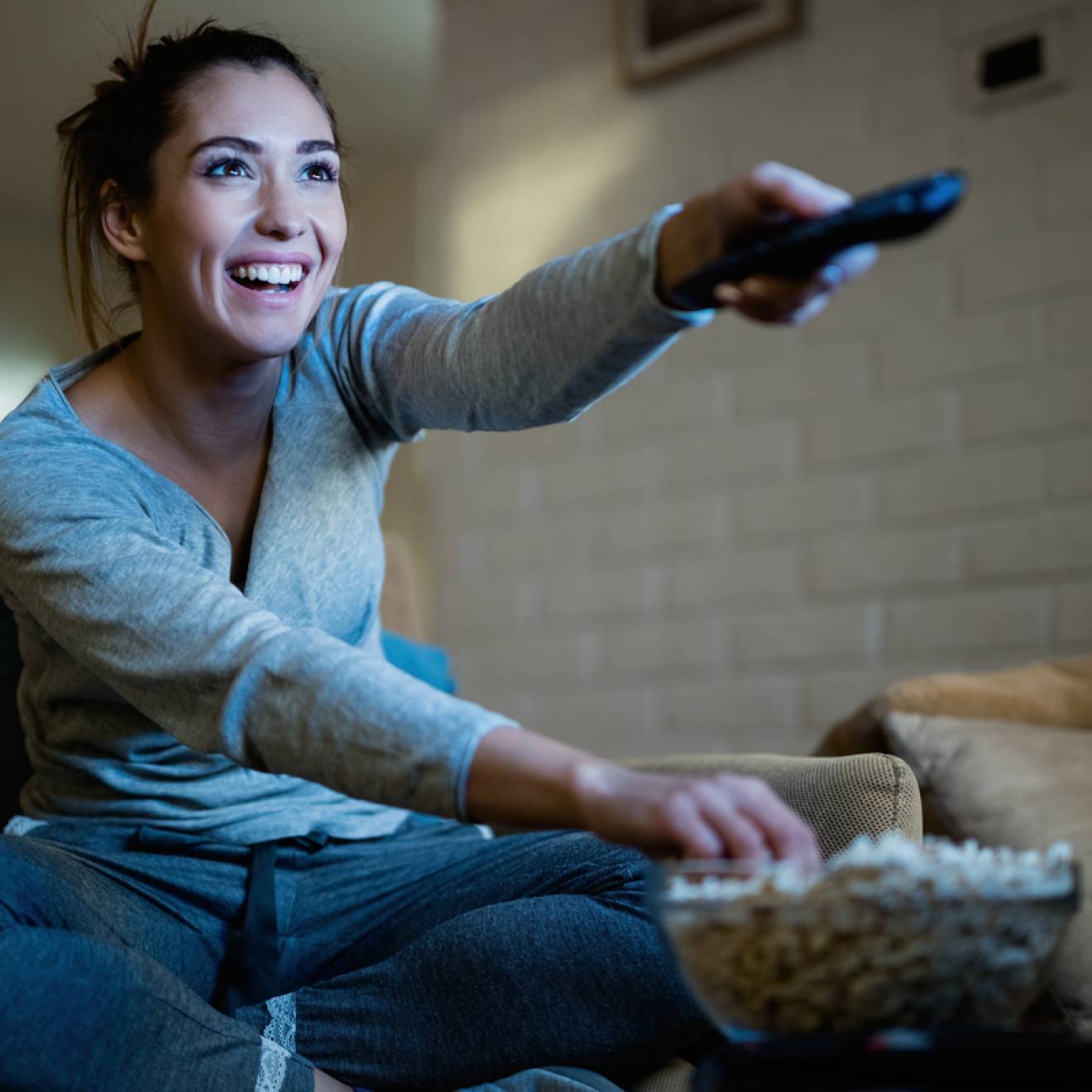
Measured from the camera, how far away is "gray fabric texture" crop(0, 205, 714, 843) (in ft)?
2.52

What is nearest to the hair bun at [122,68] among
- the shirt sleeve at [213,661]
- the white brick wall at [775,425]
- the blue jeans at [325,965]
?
the shirt sleeve at [213,661]

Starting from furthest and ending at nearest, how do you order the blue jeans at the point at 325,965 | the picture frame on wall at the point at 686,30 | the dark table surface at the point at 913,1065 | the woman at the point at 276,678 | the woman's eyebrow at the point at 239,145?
1. the picture frame on wall at the point at 686,30
2. the woman's eyebrow at the point at 239,145
3. the blue jeans at the point at 325,965
4. the woman at the point at 276,678
5. the dark table surface at the point at 913,1065

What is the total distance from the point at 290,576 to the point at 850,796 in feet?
Result: 1.68

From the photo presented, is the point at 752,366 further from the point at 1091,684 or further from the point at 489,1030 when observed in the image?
the point at 489,1030

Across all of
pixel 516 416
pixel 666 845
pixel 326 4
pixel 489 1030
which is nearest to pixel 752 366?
pixel 326 4

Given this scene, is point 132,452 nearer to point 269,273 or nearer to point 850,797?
point 269,273

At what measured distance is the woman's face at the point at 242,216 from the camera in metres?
1.19

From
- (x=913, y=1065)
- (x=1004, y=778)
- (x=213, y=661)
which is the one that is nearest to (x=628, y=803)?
(x=913, y=1065)

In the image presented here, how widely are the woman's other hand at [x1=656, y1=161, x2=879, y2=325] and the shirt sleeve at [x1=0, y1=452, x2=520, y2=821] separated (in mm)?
274

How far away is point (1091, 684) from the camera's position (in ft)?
5.27

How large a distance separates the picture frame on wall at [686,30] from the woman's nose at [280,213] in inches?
58.4

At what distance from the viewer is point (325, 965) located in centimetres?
121

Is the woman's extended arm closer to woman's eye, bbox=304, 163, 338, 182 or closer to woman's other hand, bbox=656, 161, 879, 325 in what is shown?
woman's other hand, bbox=656, 161, 879, 325

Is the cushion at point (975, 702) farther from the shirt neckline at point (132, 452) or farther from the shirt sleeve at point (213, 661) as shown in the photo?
the shirt sleeve at point (213, 661)
